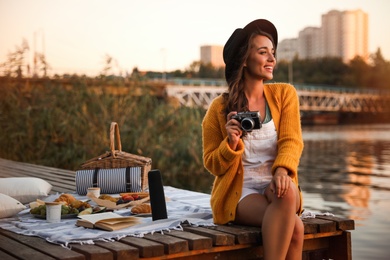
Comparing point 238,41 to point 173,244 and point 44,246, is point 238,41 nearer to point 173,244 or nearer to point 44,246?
point 173,244

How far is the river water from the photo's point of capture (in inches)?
275

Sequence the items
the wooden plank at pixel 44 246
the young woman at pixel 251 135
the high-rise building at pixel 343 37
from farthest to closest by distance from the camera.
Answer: the high-rise building at pixel 343 37, the young woman at pixel 251 135, the wooden plank at pixel 44 246

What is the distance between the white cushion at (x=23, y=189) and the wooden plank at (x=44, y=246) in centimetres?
94

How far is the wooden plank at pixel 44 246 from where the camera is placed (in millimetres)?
2770

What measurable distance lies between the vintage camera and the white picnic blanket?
0.54 m

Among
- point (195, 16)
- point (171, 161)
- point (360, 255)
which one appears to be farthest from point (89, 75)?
point (195, 16)

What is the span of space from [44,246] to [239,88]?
114 centimetres

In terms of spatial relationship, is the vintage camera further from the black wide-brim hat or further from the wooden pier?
the wooden pier

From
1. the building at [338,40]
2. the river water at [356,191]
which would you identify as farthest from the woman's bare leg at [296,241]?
the building at [338,40]

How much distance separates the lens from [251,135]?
127 inches

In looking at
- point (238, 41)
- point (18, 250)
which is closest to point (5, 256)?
point (18, 250)

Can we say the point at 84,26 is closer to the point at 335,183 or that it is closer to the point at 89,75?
the point at 89,75

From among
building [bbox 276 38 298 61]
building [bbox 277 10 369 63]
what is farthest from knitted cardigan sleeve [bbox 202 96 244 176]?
building [bbox 277 10 369 63]

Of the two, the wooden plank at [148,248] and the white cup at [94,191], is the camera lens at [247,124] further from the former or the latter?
the white cup at [94,191]
